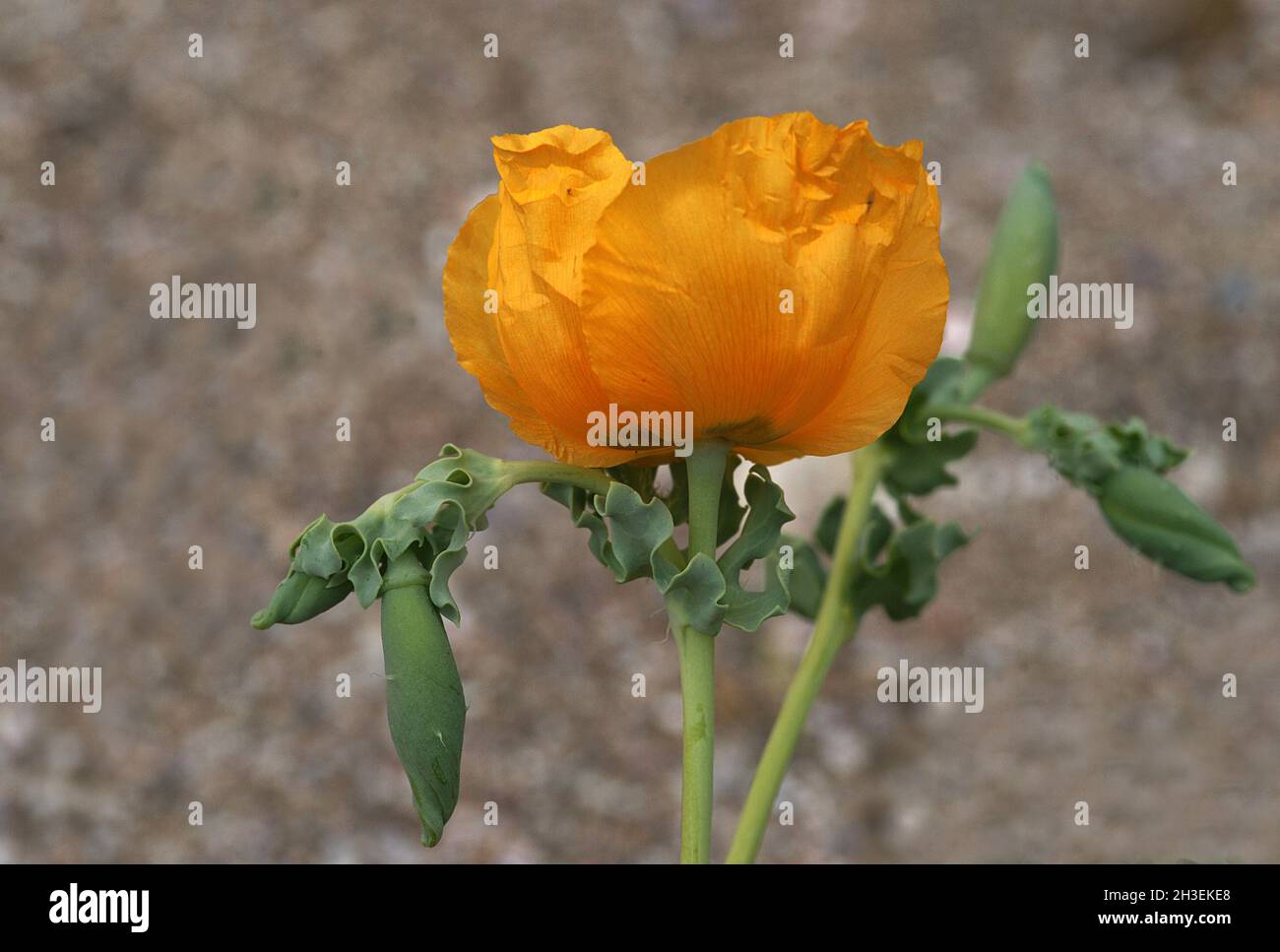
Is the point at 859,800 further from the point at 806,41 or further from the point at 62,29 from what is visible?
the point at 62,29

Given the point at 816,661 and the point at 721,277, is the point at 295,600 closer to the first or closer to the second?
the point at 721,277

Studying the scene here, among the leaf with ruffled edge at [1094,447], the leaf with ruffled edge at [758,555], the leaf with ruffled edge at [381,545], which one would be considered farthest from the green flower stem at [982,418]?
the leaf with ruffled edge at [381,545]

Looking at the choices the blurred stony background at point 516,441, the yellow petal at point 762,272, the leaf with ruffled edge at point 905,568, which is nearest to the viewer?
the yellow petal at point 762,272

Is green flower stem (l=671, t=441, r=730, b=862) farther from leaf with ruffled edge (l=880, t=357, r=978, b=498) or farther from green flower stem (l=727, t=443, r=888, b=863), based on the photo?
leaf with ruffled edge (l=880, t=357, r=978, b=498)

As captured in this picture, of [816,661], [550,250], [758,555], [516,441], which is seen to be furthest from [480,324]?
[516,441]

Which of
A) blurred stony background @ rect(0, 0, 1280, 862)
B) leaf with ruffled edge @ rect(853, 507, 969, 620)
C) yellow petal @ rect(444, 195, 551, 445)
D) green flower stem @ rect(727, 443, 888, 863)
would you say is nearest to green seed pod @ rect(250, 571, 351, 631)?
yellow petal @ rect(444, 195, 551, 445)

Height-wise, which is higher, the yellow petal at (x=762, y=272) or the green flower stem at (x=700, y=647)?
the yellow petal at (x=762, y=272)

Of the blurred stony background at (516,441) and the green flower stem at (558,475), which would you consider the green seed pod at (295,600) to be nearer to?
the green flower stem at (558,475)
